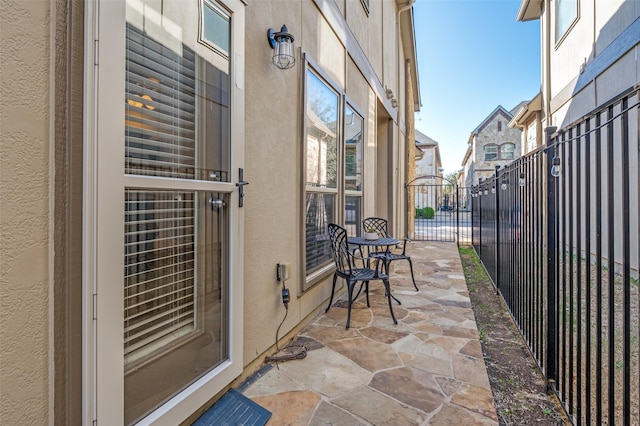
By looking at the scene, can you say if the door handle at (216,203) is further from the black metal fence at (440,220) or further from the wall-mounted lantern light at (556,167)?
the black metal fence at (440,220)

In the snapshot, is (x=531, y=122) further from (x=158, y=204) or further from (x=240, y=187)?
(x=158, y=204)

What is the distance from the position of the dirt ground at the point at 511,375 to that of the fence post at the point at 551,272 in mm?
144

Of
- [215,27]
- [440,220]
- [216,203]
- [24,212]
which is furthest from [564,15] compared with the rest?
[440,220]

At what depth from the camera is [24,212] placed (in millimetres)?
1062

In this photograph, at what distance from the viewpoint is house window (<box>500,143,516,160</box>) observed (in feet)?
72.3

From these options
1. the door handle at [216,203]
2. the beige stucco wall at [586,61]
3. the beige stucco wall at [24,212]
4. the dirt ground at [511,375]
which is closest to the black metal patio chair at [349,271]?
the dirt ground at [511,375]

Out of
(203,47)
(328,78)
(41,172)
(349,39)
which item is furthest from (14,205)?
(349,39)

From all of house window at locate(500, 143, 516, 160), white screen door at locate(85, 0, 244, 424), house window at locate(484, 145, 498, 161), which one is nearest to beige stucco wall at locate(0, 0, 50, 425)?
white screen door at locate(85, 0, 244, 424)

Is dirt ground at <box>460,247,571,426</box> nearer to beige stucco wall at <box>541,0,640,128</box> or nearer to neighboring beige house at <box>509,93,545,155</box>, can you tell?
beige stucco wall at <box>541,0,640,128</box>

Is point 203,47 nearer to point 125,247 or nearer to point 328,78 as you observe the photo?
point 125,247

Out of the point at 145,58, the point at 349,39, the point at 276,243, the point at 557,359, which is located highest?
the point at 349,39

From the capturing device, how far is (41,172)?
3.62 ft

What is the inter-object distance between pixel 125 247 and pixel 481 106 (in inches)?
1219

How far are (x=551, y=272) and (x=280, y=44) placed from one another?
91.4 inches
